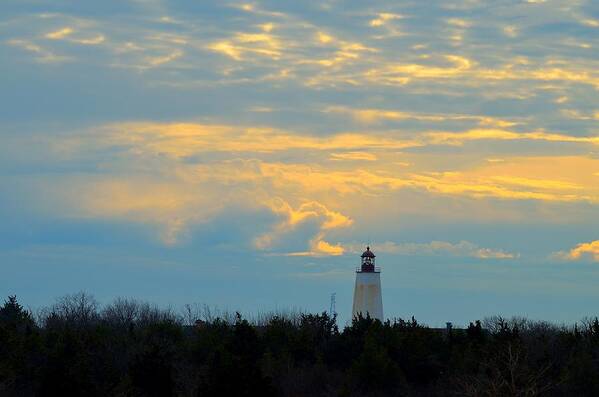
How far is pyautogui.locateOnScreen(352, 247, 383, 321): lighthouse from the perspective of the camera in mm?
100375

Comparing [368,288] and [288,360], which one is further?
[368,288]

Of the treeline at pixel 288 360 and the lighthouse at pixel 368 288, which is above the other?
the lighthouse at pixel 368 288

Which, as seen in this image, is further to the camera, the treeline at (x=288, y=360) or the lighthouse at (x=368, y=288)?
the lighthouse at (x=368, y=288)

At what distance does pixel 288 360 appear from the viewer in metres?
72.4

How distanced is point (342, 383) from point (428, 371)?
7477 millimetres

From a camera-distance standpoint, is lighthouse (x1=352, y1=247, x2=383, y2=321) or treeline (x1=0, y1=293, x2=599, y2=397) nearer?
treeline (x1=0, y1=293, x2=599, y2=397)

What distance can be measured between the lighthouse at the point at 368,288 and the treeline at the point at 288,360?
46.5 ft

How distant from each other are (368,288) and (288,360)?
3005cm

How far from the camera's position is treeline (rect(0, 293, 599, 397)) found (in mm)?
55312

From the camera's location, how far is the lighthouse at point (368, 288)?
100 m

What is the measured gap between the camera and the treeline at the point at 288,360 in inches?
2178

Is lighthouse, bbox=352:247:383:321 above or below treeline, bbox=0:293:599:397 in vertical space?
above

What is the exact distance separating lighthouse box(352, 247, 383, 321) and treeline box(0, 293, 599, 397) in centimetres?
1416

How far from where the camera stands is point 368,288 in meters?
102
